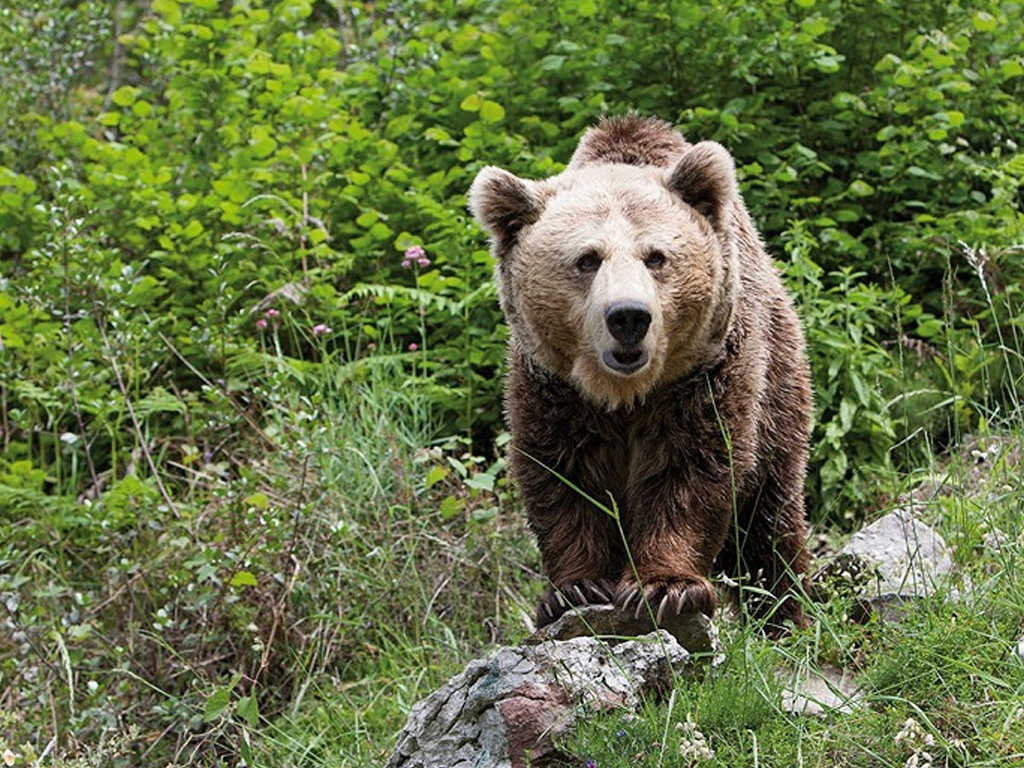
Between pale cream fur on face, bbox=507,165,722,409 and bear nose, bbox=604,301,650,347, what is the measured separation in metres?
0.02

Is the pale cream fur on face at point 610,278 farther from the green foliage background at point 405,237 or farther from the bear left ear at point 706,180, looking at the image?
the green foliage background at point 405,237

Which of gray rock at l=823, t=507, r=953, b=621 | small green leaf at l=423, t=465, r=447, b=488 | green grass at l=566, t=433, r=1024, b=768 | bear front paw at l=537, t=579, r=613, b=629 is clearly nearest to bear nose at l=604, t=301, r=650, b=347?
bear front paw at l=537, t=579, r=613, b=629

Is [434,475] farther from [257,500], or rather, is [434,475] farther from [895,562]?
[895,562]

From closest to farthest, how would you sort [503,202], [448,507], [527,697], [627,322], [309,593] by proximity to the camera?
[527,697]
[627,322]
[503,202]
[309,593]
[448,507]

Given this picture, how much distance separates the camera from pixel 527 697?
12.6 feet

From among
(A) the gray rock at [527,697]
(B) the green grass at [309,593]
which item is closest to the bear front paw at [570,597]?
(A) the gray rock at [527,697]

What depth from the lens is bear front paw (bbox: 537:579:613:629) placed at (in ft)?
14.1

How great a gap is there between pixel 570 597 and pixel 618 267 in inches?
38.8

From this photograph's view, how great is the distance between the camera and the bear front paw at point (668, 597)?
4.09 metres

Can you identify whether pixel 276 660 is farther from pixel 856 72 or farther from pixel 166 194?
pixel 856 72

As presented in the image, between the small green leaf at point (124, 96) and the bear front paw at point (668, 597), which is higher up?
the small green leaf at point (124, 96)

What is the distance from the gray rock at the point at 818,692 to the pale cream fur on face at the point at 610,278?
910mm

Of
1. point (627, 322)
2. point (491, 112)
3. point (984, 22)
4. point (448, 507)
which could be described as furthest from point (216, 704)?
point (984, 22)

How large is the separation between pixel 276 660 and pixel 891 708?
2.65 metres
